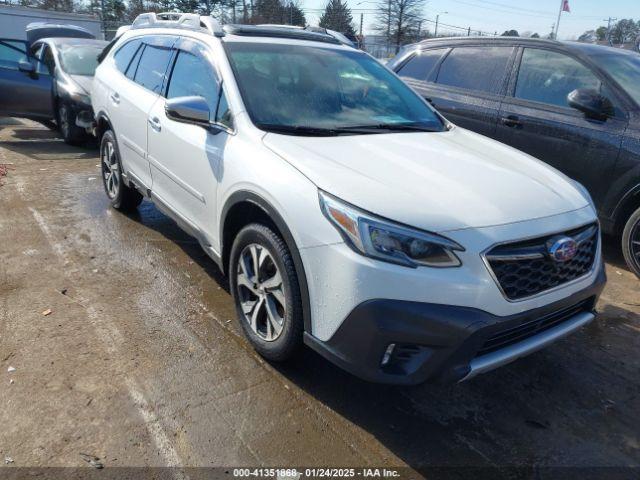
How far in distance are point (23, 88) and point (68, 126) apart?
43.5 inches

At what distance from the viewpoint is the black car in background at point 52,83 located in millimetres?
8281

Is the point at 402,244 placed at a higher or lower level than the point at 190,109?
lower

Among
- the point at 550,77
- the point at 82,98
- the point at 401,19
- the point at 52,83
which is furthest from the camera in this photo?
the point at 401,19

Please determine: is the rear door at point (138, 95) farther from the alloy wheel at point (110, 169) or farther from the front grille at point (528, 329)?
the front grille at point (528, 329)

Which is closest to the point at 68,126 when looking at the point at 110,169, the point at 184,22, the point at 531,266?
the point at 110,169

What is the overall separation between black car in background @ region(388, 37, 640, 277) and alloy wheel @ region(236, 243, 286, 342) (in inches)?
125

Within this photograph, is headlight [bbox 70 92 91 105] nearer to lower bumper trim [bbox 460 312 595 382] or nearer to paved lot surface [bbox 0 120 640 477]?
paved lot surface [bbox 0 120 640 477]

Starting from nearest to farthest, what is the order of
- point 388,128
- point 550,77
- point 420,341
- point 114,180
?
point 420,341
point 388,128
point 550,77
point 114,180

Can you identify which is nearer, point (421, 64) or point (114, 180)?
point (114, 180)

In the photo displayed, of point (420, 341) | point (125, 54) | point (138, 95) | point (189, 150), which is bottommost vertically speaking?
point (420, 341)

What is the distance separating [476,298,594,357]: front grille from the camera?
239 cm

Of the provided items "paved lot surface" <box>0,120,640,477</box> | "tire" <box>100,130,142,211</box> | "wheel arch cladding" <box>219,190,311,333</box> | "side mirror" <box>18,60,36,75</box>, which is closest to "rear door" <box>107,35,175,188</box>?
"tire" <box>100,130,142,211</box>

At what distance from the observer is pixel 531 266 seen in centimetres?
241

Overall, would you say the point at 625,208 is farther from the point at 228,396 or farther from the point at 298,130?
the point at 228,396
